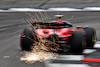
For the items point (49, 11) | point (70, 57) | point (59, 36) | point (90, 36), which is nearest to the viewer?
point (70, 57)

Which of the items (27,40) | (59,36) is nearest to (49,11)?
(27,40)

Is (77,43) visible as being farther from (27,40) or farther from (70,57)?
(27,40)

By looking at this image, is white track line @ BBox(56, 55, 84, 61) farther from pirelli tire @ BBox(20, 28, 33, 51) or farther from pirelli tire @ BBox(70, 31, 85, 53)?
pirelli tire @ BBox(20, 28, 33, 51)

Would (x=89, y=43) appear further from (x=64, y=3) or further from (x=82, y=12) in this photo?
(x=64, y=3)

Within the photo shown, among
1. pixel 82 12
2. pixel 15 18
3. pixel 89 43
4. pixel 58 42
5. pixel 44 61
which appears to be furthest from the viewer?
pixel 82 12

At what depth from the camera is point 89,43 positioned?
8.29 metres

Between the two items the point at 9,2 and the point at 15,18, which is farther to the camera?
the point at 9,2

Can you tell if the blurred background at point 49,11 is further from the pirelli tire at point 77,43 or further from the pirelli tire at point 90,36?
the pirelli tire at point 77,43

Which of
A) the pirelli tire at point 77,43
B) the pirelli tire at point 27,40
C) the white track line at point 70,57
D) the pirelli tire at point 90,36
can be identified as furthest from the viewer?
the pirelli tire at point 90,36

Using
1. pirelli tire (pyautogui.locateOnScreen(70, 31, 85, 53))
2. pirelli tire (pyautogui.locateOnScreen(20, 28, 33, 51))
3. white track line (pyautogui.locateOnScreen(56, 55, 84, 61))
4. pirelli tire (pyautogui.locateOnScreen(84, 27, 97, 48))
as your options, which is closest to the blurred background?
pirelli tire (pyautogui.locateOnScreen(84, 27, 97, 48))

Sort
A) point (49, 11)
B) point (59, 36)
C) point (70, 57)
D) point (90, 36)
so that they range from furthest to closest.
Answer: point (49, 11) → point (90, 36) → point (59, 36) → point (70, 57)

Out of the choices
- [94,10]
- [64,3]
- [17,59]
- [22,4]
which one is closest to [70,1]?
[64,3]

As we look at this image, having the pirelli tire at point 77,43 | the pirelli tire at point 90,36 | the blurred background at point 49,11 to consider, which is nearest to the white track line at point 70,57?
the pirelli tire at point 77,43

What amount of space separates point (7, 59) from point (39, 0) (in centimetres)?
1755
